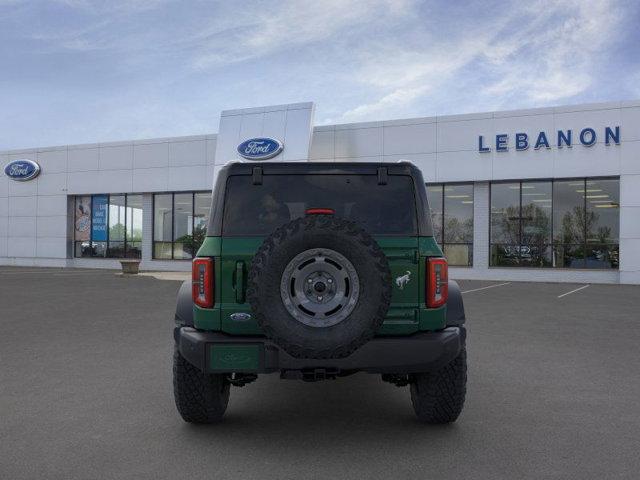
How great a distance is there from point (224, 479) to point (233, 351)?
788 millimetres

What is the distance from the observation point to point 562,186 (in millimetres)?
23703

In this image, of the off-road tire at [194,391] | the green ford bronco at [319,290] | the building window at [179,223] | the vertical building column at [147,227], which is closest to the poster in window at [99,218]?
the vertical building column at [147,227]

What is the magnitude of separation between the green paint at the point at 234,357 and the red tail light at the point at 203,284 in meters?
0.33

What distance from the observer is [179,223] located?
99.7 feet

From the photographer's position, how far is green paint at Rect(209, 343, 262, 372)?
3.85 m

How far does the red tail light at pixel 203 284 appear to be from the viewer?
4031 mm

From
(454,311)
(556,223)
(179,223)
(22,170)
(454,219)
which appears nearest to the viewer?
(454,311)

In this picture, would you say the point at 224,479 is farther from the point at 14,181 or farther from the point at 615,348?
the point at 14,181

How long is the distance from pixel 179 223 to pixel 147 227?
198 cm

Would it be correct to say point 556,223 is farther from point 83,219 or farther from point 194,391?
point 83,219

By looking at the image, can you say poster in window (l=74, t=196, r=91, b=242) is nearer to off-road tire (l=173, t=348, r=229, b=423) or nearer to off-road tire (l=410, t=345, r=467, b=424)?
off-road tire (l=173, t=348, r=229, b=423)

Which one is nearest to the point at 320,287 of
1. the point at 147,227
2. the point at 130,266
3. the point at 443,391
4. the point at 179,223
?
the point at 443,391

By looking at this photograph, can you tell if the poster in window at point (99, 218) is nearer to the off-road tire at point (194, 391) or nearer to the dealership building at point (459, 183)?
the dealership building at point (459, 183)

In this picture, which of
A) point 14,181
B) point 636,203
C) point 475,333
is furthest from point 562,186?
point 14,181
